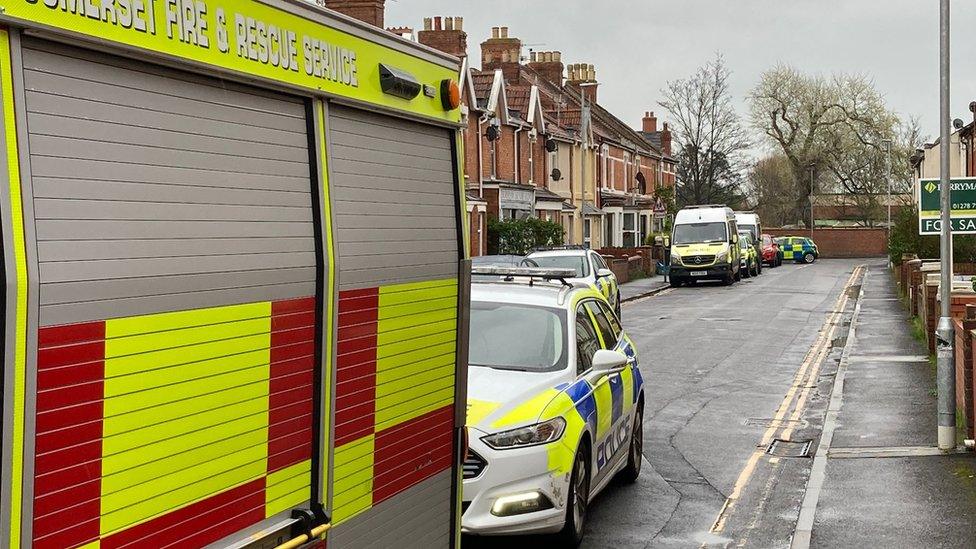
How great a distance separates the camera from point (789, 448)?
1266 cm

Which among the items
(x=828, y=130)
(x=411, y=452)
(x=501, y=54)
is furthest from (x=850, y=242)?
(x=411, y=452)

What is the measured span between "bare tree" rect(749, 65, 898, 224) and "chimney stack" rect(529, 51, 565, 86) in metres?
29.8

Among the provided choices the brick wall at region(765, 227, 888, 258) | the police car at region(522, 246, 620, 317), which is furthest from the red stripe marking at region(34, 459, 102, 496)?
the brick wall at region(765, 227, 888, 258)

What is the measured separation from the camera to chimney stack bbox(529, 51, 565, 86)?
208 feet

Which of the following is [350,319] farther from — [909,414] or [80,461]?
[909,414]

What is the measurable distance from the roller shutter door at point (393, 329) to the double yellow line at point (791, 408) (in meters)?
4.00

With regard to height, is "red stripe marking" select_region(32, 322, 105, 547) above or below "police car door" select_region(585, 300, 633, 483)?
above

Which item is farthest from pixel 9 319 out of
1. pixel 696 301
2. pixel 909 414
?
pixel 696 301

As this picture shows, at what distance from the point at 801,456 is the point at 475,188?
30301mm

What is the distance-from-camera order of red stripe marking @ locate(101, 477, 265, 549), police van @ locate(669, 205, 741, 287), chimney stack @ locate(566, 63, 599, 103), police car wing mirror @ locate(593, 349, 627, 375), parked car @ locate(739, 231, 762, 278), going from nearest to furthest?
1. red stripe marking @ locate(101, 477, 265, 549)
2. police car wing mirror @ locate(593, 349, 627, 375)
3. police van @ locate(669, 205, 741, 287)
4. parked car @ locate(739, 231, 762, 278)
5. chimney stack @ locate(566, 63, 599, 103)

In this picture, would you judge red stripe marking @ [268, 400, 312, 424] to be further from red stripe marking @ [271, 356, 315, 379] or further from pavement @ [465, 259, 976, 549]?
pavement @ [465, 259, 976, 549]

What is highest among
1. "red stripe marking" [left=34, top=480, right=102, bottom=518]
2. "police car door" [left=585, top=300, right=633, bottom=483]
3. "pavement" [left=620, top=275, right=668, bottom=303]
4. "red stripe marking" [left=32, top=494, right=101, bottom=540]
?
"red stripe marking" [left=34, top=480, right=102, bottom=518]

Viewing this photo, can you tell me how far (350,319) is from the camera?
4.32m

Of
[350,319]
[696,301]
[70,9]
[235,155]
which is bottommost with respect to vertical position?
[696,301]
